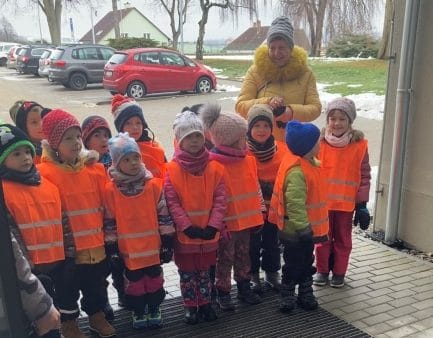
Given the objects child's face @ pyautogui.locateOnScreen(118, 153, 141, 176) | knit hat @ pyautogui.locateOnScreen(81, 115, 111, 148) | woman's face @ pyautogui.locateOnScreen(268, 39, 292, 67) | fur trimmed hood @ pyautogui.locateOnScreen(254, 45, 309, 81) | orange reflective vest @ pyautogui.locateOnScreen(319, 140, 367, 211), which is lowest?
orange reflective vest @ pyautogui.locateOnScreen(319, 140, 367, 211)

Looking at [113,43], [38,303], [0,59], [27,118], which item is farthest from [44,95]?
[0,59]

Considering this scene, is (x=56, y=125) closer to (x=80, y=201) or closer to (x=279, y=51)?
(x=80, y=201)

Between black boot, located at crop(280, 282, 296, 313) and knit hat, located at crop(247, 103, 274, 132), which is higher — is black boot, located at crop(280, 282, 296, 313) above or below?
below

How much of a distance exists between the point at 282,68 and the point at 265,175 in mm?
903

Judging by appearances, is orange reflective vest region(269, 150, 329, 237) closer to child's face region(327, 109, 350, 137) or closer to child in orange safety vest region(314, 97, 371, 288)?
child in orange safety vest region(314, 97, 371, 288)

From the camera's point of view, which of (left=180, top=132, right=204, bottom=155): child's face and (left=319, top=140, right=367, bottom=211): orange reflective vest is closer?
(left=180, top=132, right=204, bottom=155): child's face

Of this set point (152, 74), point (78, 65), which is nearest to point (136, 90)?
point (152, 74)

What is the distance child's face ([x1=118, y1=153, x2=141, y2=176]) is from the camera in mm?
3174

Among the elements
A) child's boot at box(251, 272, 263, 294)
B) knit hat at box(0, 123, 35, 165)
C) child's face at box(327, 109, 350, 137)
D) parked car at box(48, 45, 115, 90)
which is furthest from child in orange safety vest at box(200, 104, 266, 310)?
parked car at box(48, 45, 115, 90)

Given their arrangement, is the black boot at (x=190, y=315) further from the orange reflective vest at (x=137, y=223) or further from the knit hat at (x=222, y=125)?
the knit hat at (x=222, y=125)

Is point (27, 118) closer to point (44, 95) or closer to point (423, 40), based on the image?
point (423, 40)

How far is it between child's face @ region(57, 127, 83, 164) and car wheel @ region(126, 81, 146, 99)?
Answer: 14.0 metres

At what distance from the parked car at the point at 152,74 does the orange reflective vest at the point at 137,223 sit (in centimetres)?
1386

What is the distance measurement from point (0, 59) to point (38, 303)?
41.7 meters
